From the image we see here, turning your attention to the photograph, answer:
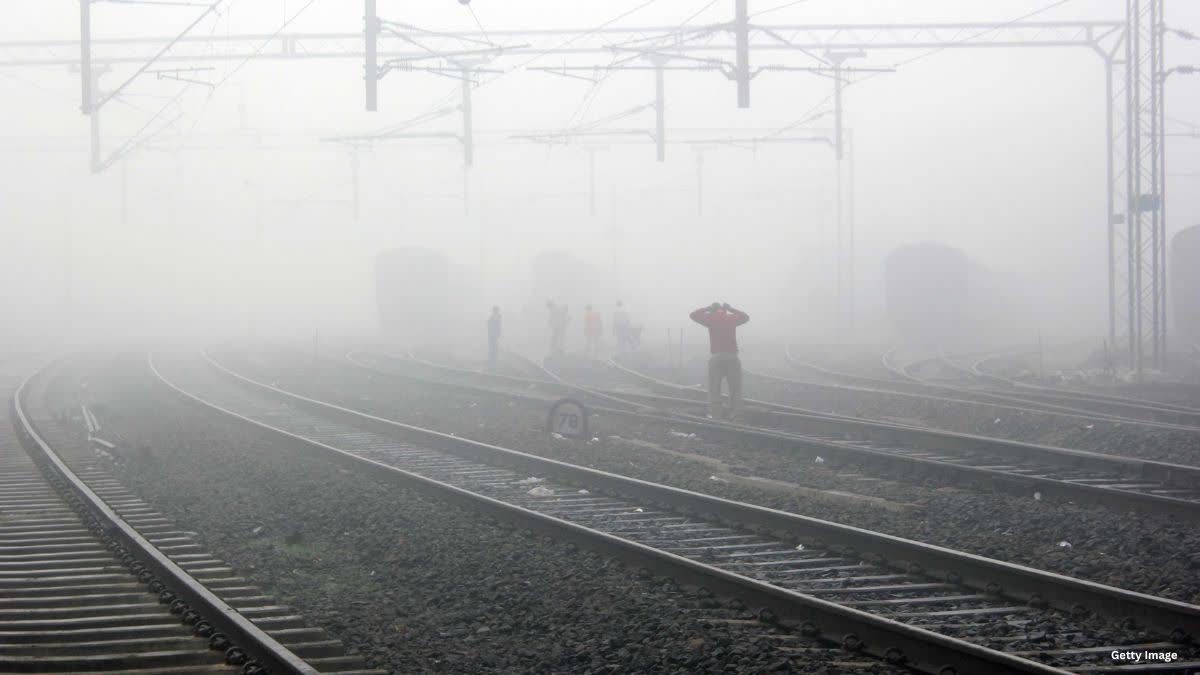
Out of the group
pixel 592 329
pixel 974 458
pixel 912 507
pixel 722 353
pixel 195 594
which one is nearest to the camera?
pixel 195 594

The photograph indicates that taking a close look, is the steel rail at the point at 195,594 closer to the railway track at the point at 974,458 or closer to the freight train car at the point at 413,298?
the railway track at the point at 974,458

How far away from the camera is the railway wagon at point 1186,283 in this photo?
3784 centimetres

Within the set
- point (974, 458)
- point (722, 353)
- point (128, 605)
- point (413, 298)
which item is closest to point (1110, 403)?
point (722, 353)

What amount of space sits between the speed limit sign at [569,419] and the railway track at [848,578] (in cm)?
260

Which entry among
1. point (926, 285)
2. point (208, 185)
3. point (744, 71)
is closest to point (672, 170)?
point (208, 185)

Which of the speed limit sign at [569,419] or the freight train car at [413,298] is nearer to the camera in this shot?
the speed limit sign at [569,419]

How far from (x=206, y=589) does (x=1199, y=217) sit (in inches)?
3665

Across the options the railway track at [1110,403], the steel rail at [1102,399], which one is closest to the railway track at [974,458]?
the railway track at [1110,403]

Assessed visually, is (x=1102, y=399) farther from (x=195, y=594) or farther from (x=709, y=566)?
(x=195, y=594)

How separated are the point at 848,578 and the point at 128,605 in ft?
14.6

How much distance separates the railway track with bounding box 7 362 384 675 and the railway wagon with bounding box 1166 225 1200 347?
1387 inches

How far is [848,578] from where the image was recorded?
748cm

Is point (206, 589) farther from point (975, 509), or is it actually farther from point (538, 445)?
point (538, 445)

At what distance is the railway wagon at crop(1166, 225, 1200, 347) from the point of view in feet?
124
